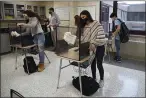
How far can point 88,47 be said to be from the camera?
1.94 meters

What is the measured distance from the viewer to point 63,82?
7.78 ft

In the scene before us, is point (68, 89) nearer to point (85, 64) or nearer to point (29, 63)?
point (85, 64)

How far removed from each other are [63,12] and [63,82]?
255cm

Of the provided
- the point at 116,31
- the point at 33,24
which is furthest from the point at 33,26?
the point at 116,31

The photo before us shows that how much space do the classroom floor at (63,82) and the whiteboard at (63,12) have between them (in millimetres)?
1720

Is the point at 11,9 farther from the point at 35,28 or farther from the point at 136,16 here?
the point at 136,16

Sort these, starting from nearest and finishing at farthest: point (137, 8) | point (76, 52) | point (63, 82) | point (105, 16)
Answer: point (76, 52) → point (63, 82) → point (137, 8) → point (105, 16)

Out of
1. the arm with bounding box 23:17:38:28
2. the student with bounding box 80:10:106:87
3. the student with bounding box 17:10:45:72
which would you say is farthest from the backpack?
the arm with bounding box 23:17:38:28

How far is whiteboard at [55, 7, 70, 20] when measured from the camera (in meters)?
4.16

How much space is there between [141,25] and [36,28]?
96.1 inches

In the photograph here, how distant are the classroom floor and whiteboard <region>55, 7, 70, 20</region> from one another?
172cm

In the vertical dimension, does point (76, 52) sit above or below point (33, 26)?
below

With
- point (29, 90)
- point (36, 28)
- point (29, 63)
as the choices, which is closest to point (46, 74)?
point (29, 63)

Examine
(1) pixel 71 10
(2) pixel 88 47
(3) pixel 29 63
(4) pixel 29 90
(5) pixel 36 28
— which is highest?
(1) pixel 71 10
